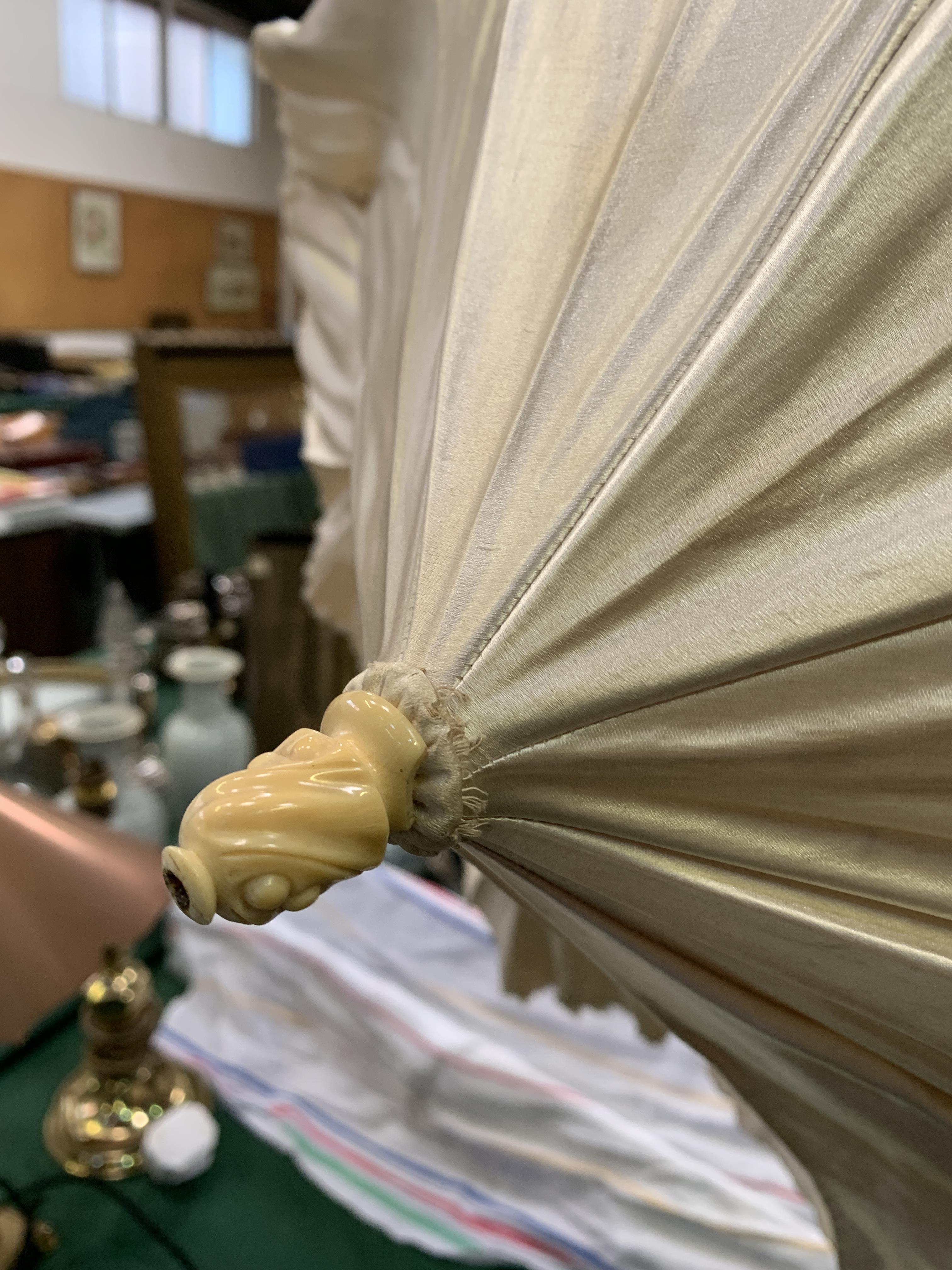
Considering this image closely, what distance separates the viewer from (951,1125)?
13.0 inches

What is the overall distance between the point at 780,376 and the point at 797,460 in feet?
0.09

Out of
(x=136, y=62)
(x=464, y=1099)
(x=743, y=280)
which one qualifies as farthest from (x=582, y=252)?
(x=136, y=62)

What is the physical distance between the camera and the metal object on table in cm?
68

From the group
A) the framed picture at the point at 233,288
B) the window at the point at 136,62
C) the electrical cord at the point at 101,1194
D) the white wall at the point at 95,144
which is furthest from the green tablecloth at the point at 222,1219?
the framed picture at the point at 233,288

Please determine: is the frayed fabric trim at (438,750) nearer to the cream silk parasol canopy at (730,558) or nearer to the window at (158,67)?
the cream silk parasol canopy at (730,558)

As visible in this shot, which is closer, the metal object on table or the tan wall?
the metal object on table

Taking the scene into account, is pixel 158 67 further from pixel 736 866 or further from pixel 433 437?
pixel 736 866

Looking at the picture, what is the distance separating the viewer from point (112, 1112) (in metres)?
0.70

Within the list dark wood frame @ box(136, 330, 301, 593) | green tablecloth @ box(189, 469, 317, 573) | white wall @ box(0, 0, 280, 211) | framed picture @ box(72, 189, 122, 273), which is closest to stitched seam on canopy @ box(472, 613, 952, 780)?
green tablecloth @ box(189, 469, 317, 573)

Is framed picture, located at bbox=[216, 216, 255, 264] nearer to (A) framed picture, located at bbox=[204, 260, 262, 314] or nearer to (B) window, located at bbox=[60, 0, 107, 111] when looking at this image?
(A) framed picture, located at bbox=[204, 260, 262, 314]

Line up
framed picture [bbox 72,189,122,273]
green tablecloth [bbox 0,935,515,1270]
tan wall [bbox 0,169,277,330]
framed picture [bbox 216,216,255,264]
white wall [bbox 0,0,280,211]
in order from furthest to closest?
framed picture [bbox 216,216,255,264], framed picture [bbox 72,189,122,273], tan wall [bbox 0,169,277,330], white wall [bbox 0,0,280,211], green tablecloth [bbox 0,935,515,1270]

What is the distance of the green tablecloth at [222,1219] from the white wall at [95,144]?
15.1ft

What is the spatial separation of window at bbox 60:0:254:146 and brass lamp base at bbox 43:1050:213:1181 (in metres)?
4.92

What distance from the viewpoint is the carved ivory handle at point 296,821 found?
27 cm
